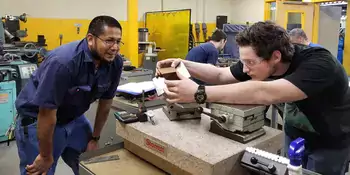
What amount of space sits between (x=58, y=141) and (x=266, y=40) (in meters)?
1.23

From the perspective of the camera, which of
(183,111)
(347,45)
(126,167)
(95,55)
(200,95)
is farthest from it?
(347,45)

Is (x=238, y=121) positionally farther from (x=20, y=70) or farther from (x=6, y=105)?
(x=20, y=70)

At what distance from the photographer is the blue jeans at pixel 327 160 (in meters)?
1.35

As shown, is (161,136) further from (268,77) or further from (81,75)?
(81,75)

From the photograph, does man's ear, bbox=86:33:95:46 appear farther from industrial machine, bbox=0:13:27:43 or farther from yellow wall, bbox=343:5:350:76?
yellow wall, bbox=343:5:350:76

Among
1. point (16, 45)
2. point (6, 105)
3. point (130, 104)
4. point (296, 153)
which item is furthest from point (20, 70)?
point (296, 153)

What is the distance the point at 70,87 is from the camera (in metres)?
1.54

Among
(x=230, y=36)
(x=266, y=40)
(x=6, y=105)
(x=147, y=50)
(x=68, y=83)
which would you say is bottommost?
(x=6, y=105)

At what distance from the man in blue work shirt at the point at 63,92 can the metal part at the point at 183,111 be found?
479mm

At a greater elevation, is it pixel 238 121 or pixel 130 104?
→ pixel 238 121

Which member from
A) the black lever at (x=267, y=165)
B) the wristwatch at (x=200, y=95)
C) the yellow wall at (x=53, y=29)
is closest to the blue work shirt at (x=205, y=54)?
the wristwatch at (x=200, y=95)

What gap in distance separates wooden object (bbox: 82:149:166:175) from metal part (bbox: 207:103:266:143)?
0.31m

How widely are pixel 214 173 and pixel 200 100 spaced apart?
0.90 feet

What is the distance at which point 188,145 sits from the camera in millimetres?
1092
